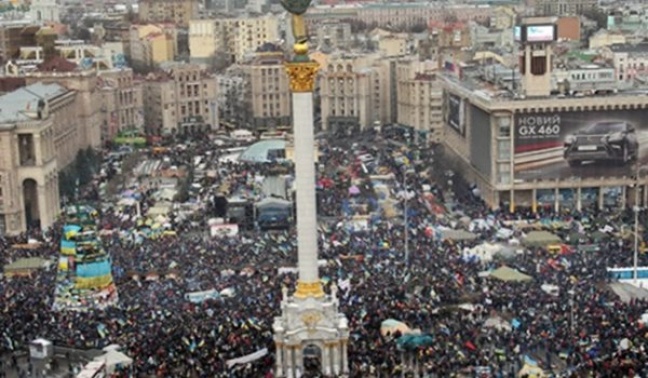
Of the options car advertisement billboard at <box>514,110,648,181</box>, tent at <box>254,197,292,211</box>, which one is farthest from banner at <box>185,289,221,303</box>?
car advertisement billboard at <box>514,110,648,181</box>

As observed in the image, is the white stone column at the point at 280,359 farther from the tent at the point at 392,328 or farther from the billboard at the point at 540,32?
the billboard at the point at 540,32

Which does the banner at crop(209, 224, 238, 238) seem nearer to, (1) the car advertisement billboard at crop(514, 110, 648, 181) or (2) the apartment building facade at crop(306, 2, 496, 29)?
(1) the car advertisement billboard at crop(514, 110, 648, 181)

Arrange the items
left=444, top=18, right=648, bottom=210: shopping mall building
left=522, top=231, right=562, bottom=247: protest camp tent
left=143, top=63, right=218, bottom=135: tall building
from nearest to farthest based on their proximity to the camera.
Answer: left=522, top=231, right=562, bottom=247: protest camp tent
left=444, top=18, right=648, bottom=210: shopping mall building
left=143, top=63, right=218, bottom=135: tall building

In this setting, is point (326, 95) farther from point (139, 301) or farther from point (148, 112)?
point (139, 301)

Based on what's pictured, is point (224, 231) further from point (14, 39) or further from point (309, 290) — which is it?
point (14, 39)

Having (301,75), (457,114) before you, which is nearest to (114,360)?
(301,75)

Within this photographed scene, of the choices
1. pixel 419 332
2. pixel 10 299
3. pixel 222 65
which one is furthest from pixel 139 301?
pixel 222 65
